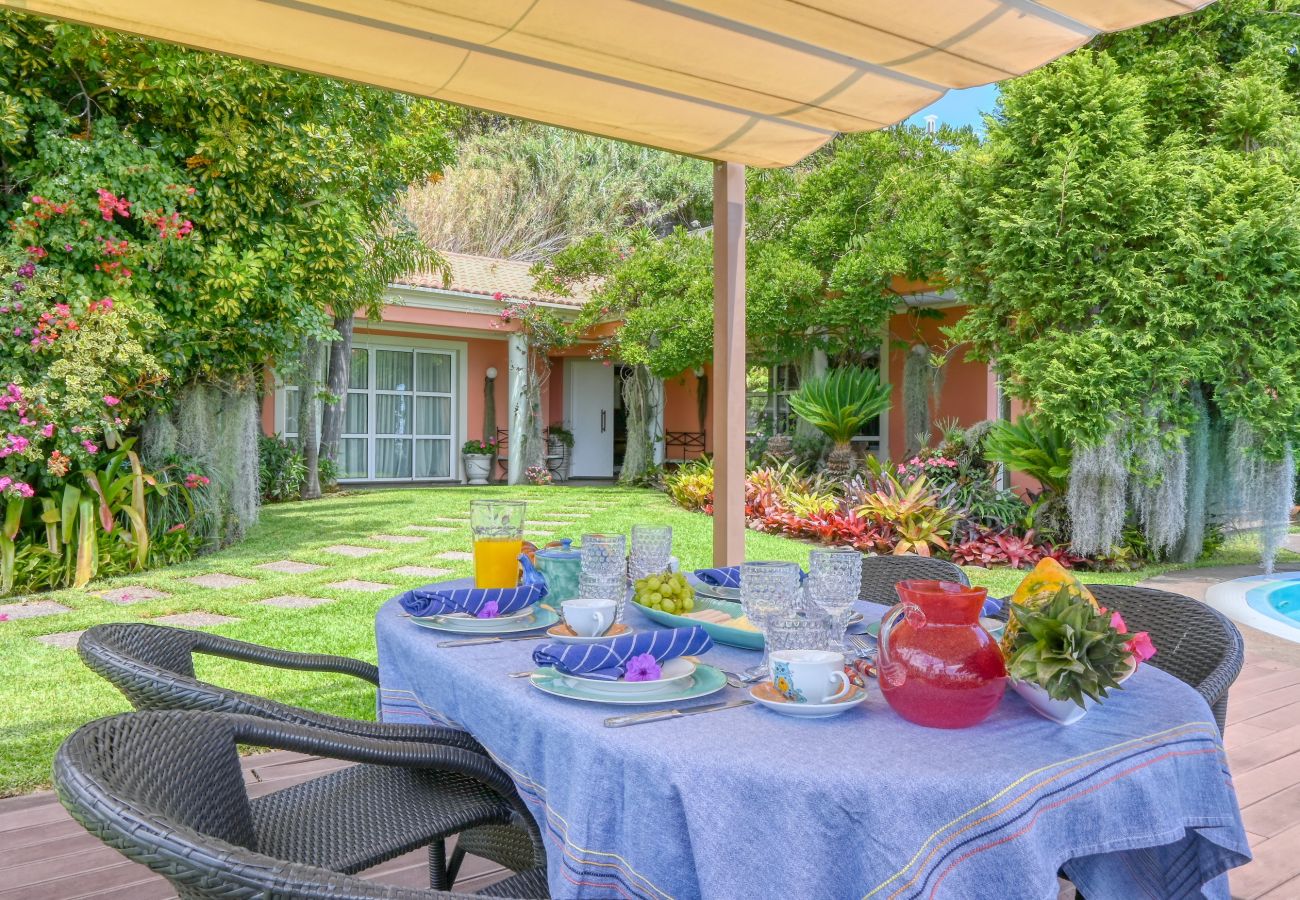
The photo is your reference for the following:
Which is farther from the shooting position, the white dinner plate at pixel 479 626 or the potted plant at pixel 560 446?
the potted plant at pixel 560 446

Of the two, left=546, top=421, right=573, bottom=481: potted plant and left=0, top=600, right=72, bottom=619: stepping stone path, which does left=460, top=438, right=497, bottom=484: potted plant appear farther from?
left=0, top=600, right=72, bottom=619: stepping stone path

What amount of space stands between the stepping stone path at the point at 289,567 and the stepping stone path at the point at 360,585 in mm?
461

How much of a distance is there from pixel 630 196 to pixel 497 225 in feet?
12.0

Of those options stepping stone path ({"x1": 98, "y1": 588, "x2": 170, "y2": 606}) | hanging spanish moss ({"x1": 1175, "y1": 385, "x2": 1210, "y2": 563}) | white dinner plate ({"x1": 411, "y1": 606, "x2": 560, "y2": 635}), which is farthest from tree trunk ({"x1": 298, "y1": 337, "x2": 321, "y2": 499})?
white dinner plate ({"x1": 411, "y1": 606, "x2": 560, "y2": 635})

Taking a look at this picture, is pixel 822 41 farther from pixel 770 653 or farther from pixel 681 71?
pixel 770 653

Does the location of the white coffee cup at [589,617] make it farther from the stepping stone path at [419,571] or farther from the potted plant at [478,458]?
the potted plant at [478,458]

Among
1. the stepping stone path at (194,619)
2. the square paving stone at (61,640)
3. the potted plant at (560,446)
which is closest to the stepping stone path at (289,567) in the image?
the stepping stone path at (194,619)

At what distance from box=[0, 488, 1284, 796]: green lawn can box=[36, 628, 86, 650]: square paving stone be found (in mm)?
51

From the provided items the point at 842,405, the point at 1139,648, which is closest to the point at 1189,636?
the point at 1139,648

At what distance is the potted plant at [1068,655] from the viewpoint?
107cm

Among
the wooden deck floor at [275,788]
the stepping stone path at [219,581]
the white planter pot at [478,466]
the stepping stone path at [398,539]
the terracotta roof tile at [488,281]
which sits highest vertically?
the terracotta roof tile at [488,281]

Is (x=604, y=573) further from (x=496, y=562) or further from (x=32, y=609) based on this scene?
(x=32, y=609)

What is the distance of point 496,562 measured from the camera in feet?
6.13

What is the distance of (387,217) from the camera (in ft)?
29.6
